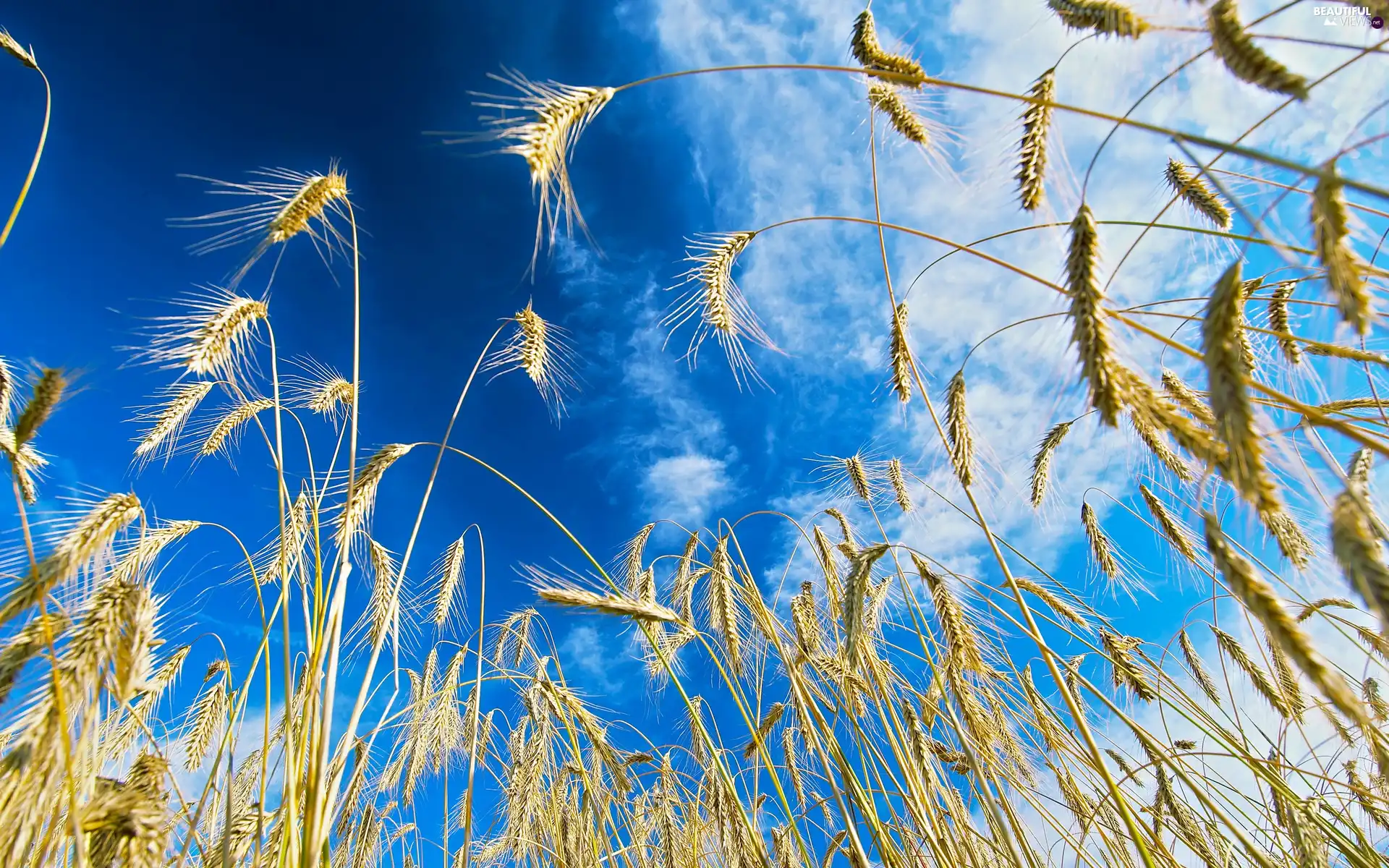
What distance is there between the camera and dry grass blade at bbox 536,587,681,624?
1.66m

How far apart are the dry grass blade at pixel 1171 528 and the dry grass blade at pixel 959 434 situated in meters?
1.12

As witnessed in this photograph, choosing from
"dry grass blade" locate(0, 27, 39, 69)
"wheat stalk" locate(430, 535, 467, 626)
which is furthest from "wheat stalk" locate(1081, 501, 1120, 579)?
"dry grass blade" locate(0, 27, 39, 69)

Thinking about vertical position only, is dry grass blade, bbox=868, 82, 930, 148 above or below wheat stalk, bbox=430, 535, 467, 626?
above

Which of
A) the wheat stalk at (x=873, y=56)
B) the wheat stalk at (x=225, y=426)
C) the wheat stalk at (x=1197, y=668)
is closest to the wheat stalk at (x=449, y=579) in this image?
the wheat stalk at (x=225, y=426)

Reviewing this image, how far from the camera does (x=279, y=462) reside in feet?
6.35

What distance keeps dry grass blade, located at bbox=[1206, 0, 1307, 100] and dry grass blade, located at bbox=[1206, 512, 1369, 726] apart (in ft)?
2.58

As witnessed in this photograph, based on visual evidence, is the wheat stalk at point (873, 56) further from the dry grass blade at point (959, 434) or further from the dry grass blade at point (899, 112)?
the dry grass blade at point (959, 434)

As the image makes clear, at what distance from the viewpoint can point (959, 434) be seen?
6.35 feet

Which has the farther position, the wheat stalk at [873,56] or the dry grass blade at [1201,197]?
the dry grass blade at [1201,197]

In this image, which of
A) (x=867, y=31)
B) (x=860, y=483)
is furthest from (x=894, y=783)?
(x=867, y=31)

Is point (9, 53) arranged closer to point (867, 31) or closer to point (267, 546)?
point (267, 546)

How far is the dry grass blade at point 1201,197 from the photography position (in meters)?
2.29

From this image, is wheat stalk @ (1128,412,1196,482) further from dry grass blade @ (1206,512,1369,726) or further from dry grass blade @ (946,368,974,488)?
dry grass blade @ (946,368,974,488)

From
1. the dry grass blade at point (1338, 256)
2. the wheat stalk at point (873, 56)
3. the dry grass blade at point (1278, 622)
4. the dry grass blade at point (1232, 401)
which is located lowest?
the dry grass blade at point (1278, 622)
